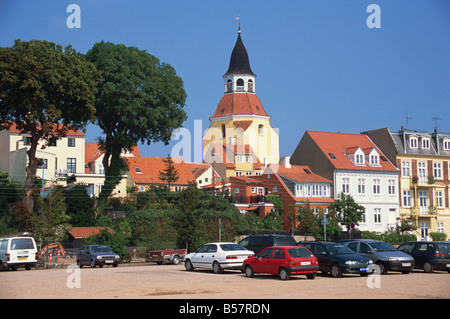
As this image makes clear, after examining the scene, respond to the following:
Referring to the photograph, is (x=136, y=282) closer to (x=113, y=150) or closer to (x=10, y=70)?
(x=10, y=70)

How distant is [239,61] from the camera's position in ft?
388

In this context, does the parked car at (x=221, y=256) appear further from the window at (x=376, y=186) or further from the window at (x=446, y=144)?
the window at (x=446, y=144)

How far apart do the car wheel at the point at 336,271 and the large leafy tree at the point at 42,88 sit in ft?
103

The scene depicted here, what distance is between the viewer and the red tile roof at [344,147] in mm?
74375

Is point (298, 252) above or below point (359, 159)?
below

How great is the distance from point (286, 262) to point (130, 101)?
38318mm

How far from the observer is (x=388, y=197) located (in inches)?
2980

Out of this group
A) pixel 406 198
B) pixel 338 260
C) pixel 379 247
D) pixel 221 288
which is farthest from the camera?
pixel 406 198

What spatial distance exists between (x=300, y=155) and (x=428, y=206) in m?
17.2

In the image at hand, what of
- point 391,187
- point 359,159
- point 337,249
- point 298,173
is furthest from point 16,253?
point 391,187

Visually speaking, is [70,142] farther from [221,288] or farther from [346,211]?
[221,288]

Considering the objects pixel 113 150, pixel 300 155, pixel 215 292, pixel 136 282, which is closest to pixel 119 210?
pixel 113 150

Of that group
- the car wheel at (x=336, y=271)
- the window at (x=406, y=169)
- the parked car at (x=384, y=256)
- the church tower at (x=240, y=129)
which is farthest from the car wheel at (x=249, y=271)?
the church tower at (x=240, y=129)
